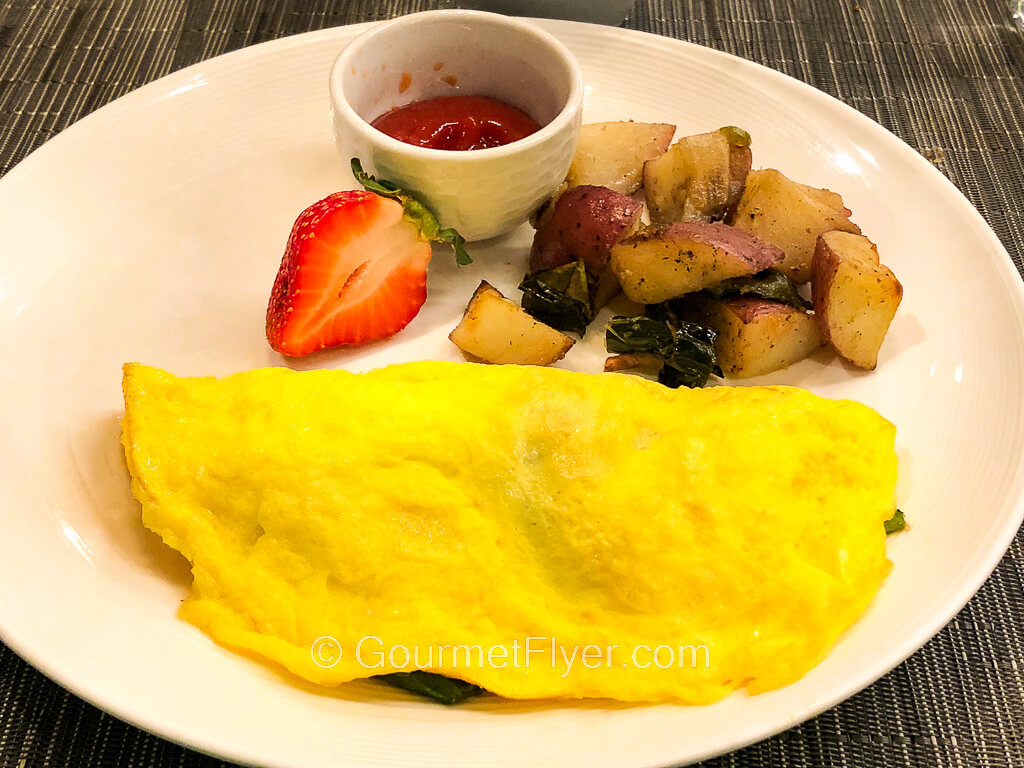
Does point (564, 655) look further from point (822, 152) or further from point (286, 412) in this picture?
point (822, 152)

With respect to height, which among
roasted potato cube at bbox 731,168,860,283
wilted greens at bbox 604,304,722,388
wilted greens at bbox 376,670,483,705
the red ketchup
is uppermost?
the red ketchup

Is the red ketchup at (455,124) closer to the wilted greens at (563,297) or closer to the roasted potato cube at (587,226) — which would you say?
the roasted potato cube at (587,226)

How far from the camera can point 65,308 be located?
1888mm

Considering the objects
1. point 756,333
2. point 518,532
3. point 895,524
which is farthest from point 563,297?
point 895,524

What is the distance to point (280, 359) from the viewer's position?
6.35ft

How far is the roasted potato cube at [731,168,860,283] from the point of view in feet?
6.45

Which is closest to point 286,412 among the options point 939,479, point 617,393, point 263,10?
point 617,393

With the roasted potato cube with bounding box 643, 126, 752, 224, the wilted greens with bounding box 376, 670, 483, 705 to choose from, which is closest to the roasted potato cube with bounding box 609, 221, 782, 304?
the roasted potato cube with bounding box 643, 126, 752, 224

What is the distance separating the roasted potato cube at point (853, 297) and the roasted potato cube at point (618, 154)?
56 cm

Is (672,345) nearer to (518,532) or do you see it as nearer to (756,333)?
(756,333)

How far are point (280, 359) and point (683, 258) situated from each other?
39.6 inches

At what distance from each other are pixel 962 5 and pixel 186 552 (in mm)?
3906

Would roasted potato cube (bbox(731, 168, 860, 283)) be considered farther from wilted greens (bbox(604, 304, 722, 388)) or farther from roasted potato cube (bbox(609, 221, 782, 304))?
wilted greens (bbox(604, 304, 722, 388))

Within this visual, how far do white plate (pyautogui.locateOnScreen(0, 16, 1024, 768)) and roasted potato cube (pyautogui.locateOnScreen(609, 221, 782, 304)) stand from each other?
22cm
